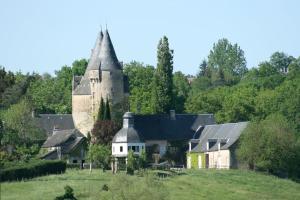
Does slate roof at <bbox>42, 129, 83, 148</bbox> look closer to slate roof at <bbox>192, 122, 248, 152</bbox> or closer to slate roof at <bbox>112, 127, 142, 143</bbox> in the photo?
slate roof at <bbox>112, 127, 142, 143</bbox>

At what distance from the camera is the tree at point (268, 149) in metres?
94.2

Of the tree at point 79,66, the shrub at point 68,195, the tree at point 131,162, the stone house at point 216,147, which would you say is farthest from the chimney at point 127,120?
the tree at point 79,66

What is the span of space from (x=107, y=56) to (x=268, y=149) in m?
17.9

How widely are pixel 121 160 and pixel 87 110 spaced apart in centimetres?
1141

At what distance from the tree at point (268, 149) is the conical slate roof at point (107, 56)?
1432cm

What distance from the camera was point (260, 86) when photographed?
140375mm

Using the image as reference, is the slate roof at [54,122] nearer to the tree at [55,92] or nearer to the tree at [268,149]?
the tree at [268,149]

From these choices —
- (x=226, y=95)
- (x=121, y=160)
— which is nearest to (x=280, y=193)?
(x=121, y=160)

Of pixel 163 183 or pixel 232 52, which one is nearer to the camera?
pixel 163 183

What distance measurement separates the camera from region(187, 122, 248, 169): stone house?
9700 cm

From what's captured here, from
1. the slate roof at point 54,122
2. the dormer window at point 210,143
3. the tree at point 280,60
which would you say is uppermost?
the tree at point 280,60

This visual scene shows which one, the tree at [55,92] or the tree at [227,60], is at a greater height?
the tree at [227,60]

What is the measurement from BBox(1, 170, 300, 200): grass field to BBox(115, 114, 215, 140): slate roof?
13.7m

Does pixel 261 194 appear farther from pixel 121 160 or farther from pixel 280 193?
pixel 121 160
